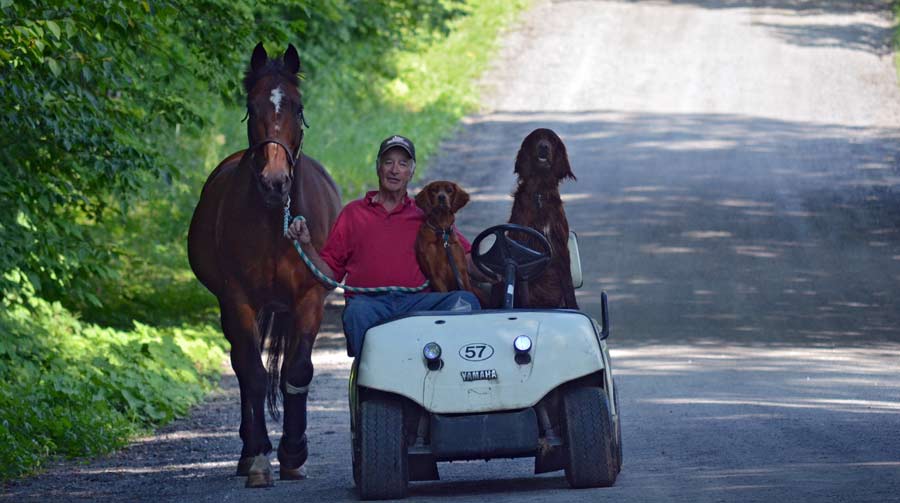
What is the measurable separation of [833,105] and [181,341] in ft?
67.6

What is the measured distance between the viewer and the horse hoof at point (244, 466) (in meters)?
9.83

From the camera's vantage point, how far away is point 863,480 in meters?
8.07

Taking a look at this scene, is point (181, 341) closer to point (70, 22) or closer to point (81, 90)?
point (81, 90)

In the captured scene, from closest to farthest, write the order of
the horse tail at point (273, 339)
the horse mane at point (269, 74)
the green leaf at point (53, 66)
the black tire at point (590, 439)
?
the black tire at point (590, 439) → the horse mane at point (269, 74) → the green leaf at point (53, 66) → the horse tail at point (273, 339)

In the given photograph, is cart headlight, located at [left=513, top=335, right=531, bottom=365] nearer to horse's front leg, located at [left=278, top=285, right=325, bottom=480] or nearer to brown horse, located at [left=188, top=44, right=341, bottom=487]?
brown horse, located at [left=188, top=44, right=341, bottom=487]

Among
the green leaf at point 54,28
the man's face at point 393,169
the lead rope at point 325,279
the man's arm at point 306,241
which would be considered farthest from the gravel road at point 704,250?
the green leaf at point 54,28

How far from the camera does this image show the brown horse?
9.48 m

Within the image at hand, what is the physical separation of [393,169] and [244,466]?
2237mm

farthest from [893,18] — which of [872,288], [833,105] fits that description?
[872,288]

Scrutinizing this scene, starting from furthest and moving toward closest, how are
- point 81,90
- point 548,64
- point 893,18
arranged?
point 893,18
point 548,64
point 81,90

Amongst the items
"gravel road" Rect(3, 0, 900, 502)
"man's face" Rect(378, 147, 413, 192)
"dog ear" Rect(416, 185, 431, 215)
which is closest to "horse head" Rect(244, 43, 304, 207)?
"man's face" Rect(378, 147, 413, 192)

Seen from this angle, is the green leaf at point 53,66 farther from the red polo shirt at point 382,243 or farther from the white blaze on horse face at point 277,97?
the red polo shirt at point 382,243

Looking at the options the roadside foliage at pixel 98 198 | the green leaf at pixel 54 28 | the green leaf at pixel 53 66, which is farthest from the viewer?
the roadside foliage at pixel 98 198

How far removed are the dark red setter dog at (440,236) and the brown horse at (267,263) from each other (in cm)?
98
